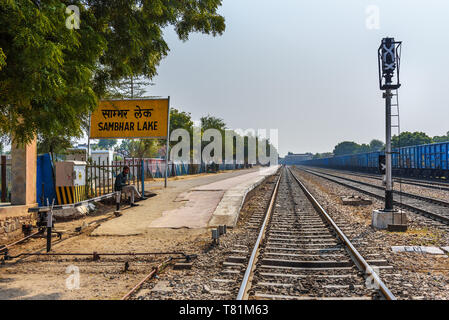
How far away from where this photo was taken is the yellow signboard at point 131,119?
54.2ft

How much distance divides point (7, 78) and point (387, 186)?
897 cm

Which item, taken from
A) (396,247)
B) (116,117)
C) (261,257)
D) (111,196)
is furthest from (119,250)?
(116,117)

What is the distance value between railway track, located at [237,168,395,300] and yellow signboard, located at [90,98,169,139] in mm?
10369

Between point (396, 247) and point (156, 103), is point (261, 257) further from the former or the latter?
point (156, 103)

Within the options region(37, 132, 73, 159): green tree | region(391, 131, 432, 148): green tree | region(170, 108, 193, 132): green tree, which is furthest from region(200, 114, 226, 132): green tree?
region(391, 131, 432, 148): green tree

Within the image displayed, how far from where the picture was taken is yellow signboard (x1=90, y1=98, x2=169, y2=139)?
16516 millimetres

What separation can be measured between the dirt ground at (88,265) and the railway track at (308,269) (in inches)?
65.7

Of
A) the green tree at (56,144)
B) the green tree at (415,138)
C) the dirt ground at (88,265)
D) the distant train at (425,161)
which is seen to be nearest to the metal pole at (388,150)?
the dirt ground at (88,265)

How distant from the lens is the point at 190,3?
8.29 meters

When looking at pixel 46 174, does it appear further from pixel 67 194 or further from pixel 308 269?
pixel 308 269

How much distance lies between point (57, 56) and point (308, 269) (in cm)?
494

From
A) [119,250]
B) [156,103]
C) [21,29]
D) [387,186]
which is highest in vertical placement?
[156,103]

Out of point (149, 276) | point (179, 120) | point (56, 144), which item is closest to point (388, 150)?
point (149, 276)
